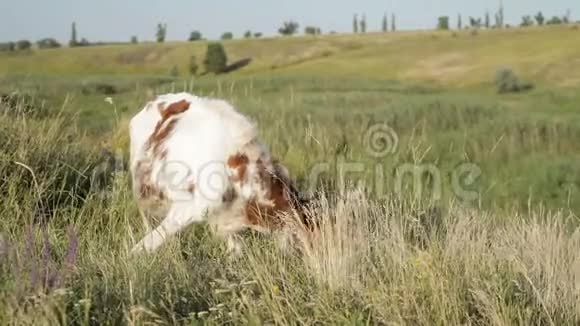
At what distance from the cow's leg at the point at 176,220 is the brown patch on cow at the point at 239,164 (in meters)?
0.35

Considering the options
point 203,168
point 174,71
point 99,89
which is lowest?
point 174,71

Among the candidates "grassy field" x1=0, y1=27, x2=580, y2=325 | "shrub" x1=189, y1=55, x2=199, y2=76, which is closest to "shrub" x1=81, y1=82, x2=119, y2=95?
"grassy field" x1=0, y1=27, x2=580, y2=325

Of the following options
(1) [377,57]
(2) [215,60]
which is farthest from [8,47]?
(1) [377,57]

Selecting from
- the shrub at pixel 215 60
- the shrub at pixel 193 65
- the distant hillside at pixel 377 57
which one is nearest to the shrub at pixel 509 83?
the distant hillside at pixel 377 57

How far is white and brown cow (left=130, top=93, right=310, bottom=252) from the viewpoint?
648cm

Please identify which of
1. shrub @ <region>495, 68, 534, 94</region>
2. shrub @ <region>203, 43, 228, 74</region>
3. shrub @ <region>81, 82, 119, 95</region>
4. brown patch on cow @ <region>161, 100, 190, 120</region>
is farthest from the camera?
shrub @ <region>203, 43, 228, 74</region>

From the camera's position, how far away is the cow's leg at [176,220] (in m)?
6.27

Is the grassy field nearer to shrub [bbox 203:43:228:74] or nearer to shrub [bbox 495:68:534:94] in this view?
shrub [bbox 495:68:534:94]

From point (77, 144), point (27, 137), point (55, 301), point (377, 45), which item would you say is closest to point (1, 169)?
point (27, 137)

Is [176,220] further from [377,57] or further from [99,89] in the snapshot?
[377,57]

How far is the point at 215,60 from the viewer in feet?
320

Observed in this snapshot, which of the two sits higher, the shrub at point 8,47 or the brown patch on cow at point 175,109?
the shrub at point 8,47

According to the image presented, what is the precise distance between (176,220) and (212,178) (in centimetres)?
42

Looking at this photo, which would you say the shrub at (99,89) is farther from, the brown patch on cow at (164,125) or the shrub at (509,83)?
the brown patch on cow at (164,125)
